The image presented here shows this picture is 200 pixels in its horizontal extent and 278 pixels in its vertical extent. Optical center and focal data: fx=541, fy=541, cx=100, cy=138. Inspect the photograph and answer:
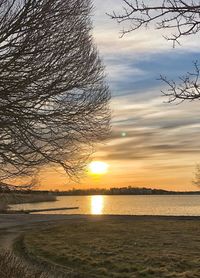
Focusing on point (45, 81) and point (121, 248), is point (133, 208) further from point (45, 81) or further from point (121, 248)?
point (45, 81)

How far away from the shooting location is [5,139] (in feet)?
38.5

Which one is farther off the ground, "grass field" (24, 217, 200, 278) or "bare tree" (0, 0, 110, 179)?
"bare tree" (0, 0, 110, 179)

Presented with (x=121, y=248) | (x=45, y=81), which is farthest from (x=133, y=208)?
(x=45, y=81)

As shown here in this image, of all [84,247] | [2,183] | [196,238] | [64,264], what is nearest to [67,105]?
[2,183]

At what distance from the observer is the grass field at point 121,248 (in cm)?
1538

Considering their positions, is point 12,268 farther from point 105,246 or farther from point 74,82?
point 105,246

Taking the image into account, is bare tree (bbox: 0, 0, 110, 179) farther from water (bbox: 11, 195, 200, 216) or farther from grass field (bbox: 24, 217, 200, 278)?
water (bbox: 11, 195, 200, 216)

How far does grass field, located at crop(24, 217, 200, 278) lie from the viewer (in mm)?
15383

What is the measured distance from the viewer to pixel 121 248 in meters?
19.0

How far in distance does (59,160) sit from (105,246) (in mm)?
7558

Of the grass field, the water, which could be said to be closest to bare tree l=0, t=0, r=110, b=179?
the grass field

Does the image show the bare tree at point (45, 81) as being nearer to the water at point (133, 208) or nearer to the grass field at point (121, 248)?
the grass field at point (121, 248)

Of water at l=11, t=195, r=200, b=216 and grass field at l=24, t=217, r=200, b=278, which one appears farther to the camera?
water at l=11, t=195, r=200, b=216

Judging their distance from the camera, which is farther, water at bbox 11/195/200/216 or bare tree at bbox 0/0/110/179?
water at bbox 11/195/200/216
